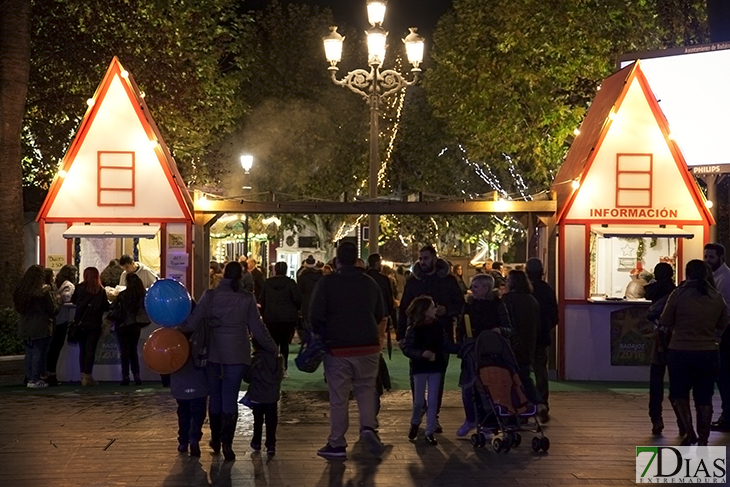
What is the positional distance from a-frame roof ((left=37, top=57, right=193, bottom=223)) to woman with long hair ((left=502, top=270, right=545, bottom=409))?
251 inches

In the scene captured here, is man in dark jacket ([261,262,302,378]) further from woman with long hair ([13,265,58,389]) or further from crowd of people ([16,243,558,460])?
crowd of people ([16,243,558,460])

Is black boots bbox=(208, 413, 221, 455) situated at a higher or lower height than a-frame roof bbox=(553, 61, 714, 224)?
lower

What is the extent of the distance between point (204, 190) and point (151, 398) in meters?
4.65

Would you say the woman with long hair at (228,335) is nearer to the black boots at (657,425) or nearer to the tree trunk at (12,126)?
the black boots at (657,425)

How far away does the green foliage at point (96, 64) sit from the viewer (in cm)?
2130

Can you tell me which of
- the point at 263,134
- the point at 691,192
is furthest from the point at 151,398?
the point at 263,134

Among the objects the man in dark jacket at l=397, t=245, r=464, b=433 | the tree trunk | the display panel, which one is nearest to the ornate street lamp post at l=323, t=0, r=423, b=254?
the display panel

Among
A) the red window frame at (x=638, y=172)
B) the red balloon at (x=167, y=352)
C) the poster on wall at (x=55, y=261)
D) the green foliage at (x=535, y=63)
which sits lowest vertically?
the red balloon at (x=167, y=352)

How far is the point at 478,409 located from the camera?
398 inches

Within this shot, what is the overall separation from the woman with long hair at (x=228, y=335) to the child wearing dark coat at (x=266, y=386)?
95 mm

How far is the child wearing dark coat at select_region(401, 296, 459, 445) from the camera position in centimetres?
1012

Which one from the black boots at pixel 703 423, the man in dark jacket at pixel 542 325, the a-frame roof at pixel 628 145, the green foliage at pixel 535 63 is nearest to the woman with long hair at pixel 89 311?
the man in dark jacket at pixel 542 325

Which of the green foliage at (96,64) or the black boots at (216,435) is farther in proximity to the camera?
the green foliage at (96,64)

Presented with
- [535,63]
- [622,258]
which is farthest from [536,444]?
[535,63]
